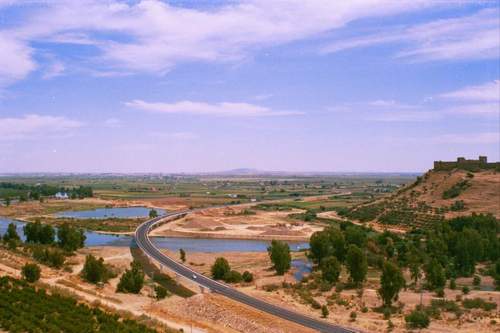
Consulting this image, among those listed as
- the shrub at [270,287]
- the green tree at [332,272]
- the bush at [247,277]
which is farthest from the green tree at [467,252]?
the bush at [247,277]

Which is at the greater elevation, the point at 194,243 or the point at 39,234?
the point at 39,234

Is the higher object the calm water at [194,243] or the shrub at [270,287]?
the shrub at [270,287]

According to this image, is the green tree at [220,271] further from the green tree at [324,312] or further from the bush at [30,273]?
the bush at [30,273]

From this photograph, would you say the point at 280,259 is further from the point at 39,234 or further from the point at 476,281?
the point at 39,234

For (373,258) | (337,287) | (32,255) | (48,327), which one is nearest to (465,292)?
(337,287)

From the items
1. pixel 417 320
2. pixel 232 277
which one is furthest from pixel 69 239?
pixel 417 320

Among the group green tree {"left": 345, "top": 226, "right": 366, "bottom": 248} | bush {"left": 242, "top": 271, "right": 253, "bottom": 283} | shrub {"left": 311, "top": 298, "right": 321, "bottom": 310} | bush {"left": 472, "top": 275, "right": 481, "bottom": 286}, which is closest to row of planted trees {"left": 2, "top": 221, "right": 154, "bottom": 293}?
bush {"left": 242, "top": 271, "right": 253, "bottom": 283}

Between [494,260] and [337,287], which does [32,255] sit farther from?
[494,260]

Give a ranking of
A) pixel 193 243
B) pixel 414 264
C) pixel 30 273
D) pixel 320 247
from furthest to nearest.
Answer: pixel 193 243, pixel 320 247, pixel 414 264, pixel 30 273
